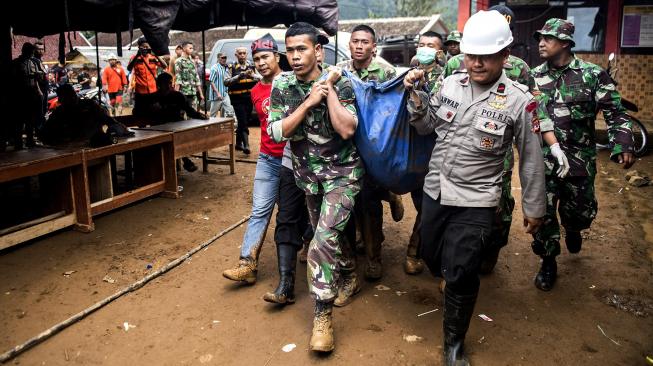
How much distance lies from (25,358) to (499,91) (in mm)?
2988

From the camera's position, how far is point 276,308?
3.67 m

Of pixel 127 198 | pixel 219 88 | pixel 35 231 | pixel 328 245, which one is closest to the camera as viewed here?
pixel 328 245

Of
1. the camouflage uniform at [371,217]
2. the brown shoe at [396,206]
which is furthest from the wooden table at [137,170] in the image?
the brown shoe at [396,206]

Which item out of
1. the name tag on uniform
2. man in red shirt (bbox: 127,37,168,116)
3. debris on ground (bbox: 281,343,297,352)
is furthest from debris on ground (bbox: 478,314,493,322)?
man in red shirt (bbox: 127,37,168,116)

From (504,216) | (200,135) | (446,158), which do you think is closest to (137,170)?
(200,135)

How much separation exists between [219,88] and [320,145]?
340 inches

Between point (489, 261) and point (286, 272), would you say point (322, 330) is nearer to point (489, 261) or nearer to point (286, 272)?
point (286, 272)

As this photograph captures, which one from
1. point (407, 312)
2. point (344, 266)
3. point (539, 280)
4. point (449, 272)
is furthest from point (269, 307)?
point (539, 280)

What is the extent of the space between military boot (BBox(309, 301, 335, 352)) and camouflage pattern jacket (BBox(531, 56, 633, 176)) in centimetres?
197

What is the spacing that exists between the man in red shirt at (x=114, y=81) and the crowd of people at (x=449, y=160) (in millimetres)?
12249

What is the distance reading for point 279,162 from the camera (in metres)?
3.98

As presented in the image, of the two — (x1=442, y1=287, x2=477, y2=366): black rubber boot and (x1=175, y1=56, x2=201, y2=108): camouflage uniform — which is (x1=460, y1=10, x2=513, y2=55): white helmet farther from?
(x1=175, y1=56, x2=201, y2=108): camouflage uniform

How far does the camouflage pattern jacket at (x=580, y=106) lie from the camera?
12.4ft

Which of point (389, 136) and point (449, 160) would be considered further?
point (389, 136)
